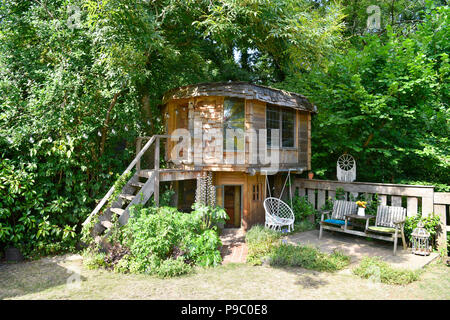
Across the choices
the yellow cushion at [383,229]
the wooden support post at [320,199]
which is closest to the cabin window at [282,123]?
the wooden support post at [320,199]

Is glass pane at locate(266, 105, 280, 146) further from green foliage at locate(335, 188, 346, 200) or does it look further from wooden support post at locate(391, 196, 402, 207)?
wooden support post at locate(391, 196, 402, 207)

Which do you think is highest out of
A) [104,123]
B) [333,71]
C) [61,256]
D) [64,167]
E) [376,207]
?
[333,71]

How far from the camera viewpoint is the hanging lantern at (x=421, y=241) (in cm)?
650

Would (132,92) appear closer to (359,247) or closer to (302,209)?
(302,209)

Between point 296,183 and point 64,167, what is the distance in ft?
24.8

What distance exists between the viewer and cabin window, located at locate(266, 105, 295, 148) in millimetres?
8719

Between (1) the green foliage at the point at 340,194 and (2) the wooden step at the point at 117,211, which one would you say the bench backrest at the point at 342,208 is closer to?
(1) the green foliage at the point at 340,194

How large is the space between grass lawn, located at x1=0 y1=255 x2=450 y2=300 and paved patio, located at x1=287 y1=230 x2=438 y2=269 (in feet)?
1.20

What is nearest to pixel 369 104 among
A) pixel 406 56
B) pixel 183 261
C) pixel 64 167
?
pixel 406 56

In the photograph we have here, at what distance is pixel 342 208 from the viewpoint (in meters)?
8.21

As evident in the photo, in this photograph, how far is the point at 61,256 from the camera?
6891 millimetres

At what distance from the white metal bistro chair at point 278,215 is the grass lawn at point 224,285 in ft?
7.18

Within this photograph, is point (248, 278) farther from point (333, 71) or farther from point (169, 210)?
point (333, 71)

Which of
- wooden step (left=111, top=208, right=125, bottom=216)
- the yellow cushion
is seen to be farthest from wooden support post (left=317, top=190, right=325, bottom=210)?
wooden step (left=111, top=208, right=125, bottom=216)
